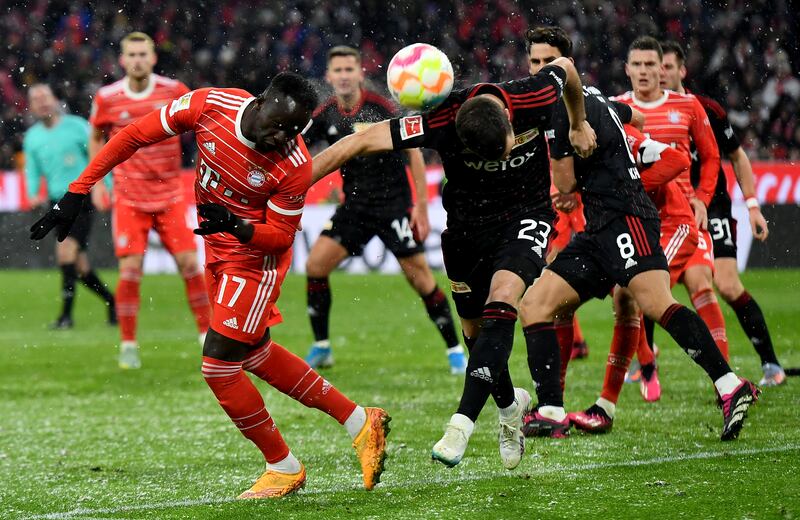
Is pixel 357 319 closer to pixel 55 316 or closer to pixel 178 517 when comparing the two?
pixel 55 316

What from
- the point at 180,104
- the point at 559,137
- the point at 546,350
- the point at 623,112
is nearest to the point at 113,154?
the point at 180,104

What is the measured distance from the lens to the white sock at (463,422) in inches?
186

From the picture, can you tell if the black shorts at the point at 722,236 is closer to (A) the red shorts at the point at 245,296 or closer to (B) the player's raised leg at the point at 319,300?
(B) the player's raised leg at the point at 319,300

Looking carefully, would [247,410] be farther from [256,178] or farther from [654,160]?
[654,160]

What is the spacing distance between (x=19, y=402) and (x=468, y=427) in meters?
4.26

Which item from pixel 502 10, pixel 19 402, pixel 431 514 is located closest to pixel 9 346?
pixel 19 402

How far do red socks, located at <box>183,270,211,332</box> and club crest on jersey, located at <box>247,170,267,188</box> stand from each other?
4.49 meters

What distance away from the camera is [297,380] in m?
5.04

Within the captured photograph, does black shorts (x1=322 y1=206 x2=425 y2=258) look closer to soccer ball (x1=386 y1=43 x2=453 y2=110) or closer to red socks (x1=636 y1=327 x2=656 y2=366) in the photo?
red socks (x1=636 y1=327 x2=656 y2=366)

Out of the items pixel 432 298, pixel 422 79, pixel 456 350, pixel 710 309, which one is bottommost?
pixel 456 350

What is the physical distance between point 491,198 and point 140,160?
464 cm

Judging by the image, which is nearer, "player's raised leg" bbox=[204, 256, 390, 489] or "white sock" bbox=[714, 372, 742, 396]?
"player's raised leg" bbox=[204, 256, 390, 489]

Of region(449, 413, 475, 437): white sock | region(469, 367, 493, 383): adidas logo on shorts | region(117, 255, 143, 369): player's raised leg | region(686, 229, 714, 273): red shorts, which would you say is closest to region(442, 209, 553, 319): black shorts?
region(469, 367, 493, 383): adidas logo on shorts

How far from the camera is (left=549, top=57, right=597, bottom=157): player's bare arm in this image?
17.2 feet
